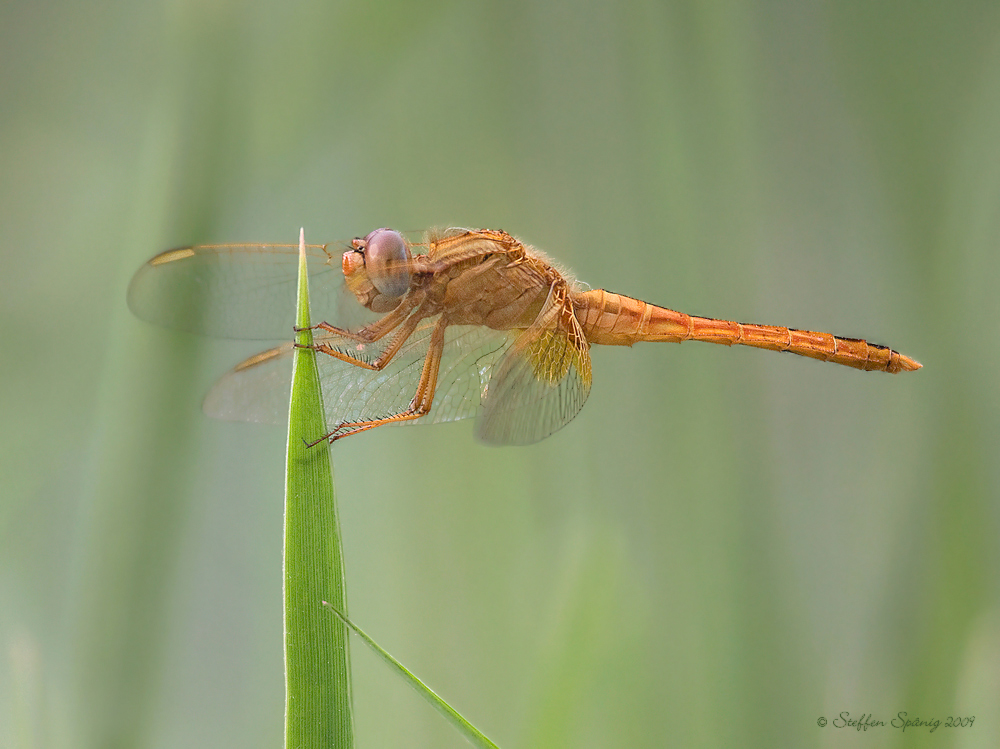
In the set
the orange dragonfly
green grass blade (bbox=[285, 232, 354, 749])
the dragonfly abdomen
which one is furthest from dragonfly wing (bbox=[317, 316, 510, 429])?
green grass blade (bbox=[285, 232, 354, 749])

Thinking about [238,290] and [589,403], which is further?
[589,403]

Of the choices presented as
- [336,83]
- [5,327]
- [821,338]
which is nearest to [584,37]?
[336,83]

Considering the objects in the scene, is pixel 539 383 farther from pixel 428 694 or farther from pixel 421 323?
pixel 428 694

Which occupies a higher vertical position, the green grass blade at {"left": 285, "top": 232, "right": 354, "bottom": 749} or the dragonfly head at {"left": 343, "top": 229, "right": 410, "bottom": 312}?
the dragonfly head at {"left": 343, "top": 229, "right": 410, "bottom": 312}

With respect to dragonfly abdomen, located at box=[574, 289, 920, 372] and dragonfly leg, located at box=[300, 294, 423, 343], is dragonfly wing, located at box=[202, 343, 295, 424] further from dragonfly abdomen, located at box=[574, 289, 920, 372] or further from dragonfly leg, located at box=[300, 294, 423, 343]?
dragonfly abdomen, located at box=[574, 289, 920, 372]

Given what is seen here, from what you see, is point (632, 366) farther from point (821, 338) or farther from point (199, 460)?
point (199, 460)

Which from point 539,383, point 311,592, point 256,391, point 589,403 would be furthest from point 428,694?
point 589,403
